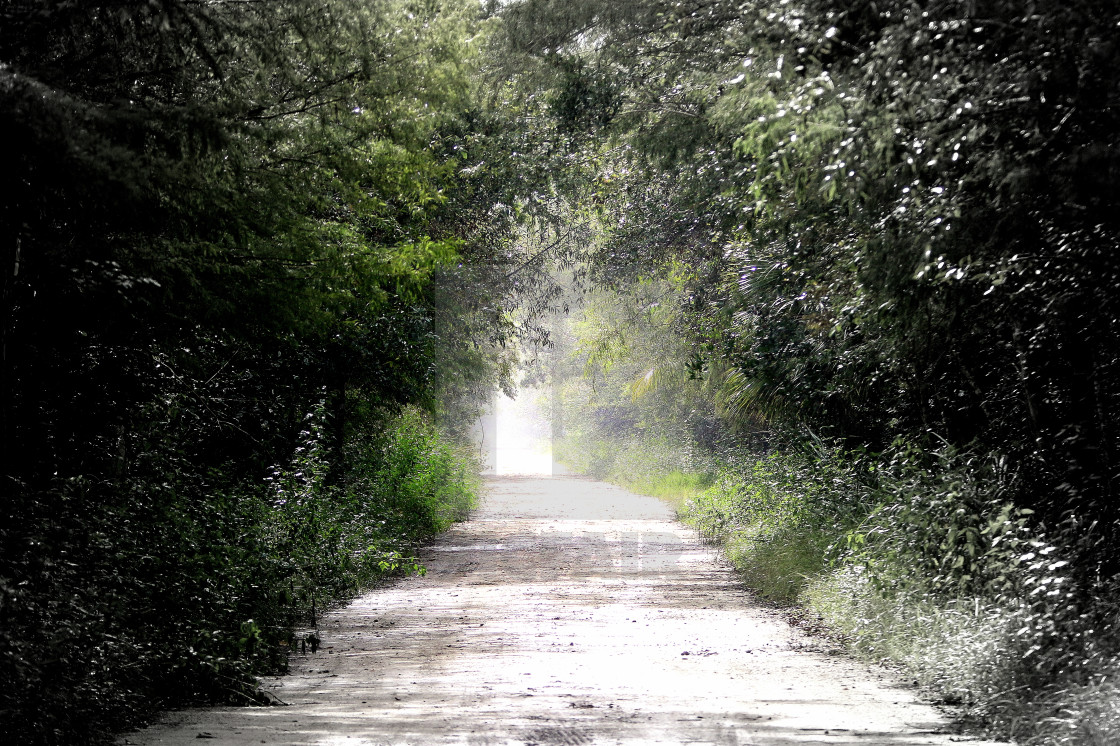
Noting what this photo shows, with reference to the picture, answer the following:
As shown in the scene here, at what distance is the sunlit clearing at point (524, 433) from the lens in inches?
3068

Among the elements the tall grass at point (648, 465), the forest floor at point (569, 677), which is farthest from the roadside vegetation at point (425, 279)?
the tall grass at point (648, 465)

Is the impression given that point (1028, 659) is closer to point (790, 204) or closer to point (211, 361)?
point (790, 204)

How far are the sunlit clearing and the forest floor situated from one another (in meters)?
50.2

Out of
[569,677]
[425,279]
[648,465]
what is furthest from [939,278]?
[648,465]

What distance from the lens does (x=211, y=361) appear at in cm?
1109

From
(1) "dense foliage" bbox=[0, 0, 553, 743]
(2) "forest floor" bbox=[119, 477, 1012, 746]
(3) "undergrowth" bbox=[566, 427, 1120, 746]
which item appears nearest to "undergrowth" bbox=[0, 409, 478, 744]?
(1) "dense foliage" bbox=[0, 0, 553, 743]

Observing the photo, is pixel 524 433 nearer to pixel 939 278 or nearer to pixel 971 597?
pixel 971 597

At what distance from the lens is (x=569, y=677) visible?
26.9ft

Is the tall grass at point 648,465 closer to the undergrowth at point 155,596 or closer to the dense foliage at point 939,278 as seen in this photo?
the dense foliage at point 939,278

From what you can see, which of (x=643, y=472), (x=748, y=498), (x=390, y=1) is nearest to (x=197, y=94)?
(x=390, y=1)

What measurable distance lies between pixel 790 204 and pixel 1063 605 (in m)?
4.20

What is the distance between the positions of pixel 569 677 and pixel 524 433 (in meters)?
137

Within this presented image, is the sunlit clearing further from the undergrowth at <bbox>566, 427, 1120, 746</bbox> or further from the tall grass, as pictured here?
the undergrowth at <bbox>566, 427, 1120, 746</bbox>

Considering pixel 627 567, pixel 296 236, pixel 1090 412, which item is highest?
pixel 296 236
